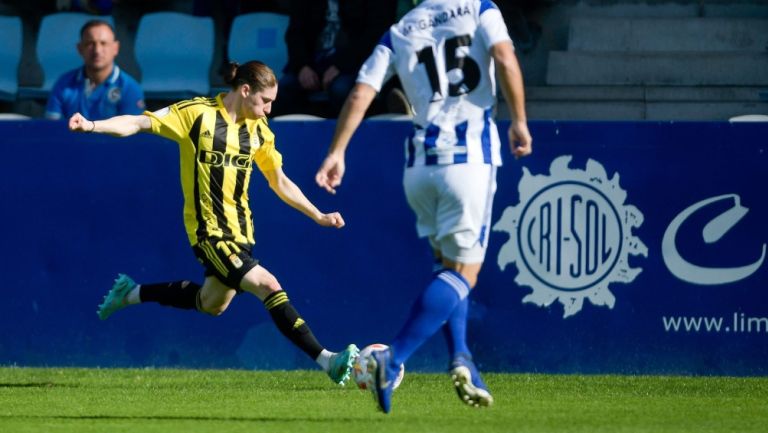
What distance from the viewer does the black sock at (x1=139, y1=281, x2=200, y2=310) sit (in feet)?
28.7

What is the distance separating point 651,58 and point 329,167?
5.79m

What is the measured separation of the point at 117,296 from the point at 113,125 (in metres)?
1.75

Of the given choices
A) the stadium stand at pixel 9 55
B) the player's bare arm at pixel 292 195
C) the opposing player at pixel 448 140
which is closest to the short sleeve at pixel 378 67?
the opposing player at pixel 448 140

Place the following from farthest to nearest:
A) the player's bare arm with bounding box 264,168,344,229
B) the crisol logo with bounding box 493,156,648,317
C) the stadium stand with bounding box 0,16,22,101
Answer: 1. the stadium stand with bounding box 0,16,22,101
2. the crisol logo with bounding box 493,156,648,317
3. the player's bare arm with bounding box 264,168,344,229

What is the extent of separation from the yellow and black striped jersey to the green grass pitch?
941 millimetres

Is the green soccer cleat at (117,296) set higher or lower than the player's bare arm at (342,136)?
lower

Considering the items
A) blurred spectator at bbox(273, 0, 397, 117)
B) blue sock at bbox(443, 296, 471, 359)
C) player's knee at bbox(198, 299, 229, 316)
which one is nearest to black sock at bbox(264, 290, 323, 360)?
player's knee at bbox(198, 299, 229, 316)

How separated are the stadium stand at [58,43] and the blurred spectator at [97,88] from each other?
→ 2.28 metres

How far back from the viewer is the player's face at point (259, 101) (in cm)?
805

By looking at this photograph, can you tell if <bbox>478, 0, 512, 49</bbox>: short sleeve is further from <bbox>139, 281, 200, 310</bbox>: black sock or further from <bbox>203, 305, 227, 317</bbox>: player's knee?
<bbox>139, 281, 200, 310</bbox>: black sock

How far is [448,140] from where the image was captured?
6.68 m

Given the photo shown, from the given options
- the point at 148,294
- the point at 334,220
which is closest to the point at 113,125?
the point at 334,220

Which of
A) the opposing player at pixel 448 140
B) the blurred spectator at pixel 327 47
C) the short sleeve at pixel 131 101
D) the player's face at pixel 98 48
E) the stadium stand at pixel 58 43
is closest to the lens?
the opposing player at pixel 448 140

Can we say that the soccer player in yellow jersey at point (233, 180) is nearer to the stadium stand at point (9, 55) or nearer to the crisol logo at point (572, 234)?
the crisol logo at point (572, 234)
